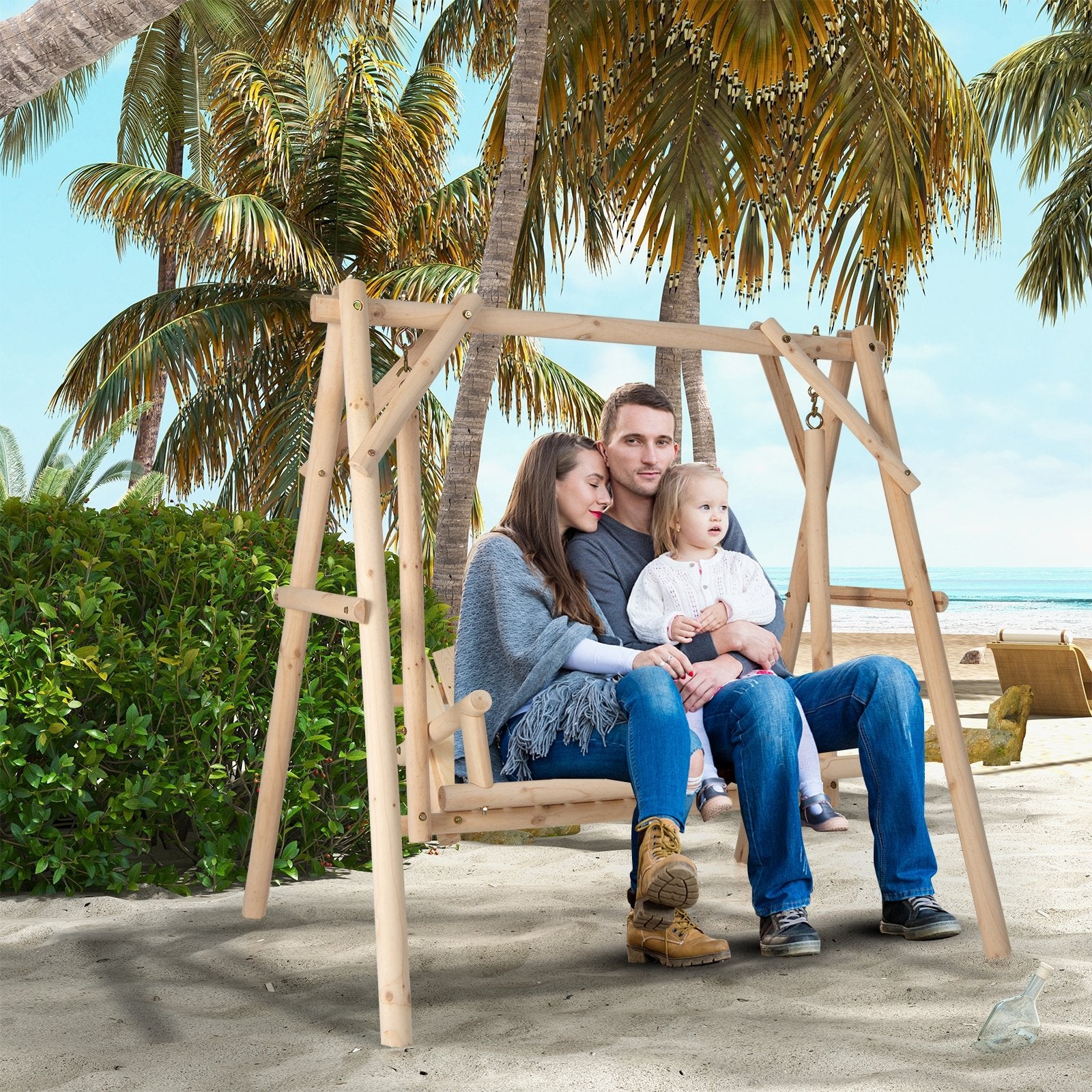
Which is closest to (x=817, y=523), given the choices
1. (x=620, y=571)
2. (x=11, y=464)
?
(x=620, y=571)

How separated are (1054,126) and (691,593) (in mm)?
21119

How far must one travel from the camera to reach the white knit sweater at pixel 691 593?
331cm

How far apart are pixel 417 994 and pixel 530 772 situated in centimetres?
61

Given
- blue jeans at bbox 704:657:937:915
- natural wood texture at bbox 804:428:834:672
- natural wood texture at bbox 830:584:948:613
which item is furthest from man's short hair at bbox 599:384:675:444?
blue jeans at bbox 704:657:937:915

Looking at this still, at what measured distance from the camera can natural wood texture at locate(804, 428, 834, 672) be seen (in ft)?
11.9

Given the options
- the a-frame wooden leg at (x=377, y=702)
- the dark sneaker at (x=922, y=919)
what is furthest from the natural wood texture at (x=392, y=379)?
the dark sneaker at (x=922, y=919)

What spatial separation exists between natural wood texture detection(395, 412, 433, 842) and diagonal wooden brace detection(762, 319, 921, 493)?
3.49ft

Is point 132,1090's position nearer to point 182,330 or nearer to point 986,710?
point 986,710

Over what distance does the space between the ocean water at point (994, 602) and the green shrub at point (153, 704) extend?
2127cm

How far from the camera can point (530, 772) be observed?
9.84 feet

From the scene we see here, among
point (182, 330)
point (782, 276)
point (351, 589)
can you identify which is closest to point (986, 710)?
point (782, 276)

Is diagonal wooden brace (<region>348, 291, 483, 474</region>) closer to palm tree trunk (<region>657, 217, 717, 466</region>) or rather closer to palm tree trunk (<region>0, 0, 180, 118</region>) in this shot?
palm tree trunk (<region>0, 0, 180, 118</region>)

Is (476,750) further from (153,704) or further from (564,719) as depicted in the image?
(153,704)

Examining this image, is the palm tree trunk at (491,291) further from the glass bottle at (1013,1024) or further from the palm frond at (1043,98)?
the palm frond at (1043,98)
